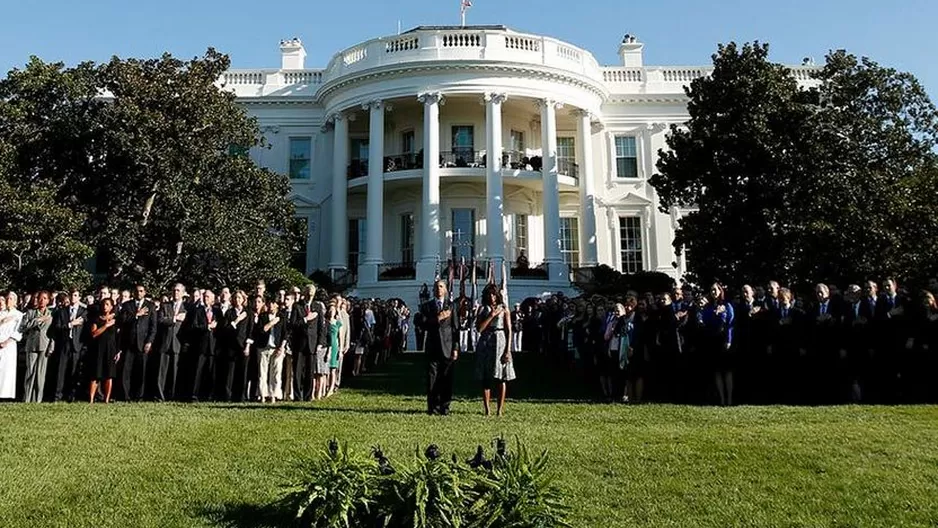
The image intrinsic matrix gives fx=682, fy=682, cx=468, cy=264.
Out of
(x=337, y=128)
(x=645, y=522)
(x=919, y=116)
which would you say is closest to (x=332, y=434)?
(x=645, y=522)

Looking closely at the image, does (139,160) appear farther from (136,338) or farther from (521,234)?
(521,234)

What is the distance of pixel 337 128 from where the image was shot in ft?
98.4

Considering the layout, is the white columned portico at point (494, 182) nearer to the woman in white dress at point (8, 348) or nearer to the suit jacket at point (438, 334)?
the suit jacket at point (438, 334)

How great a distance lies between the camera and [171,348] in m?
11.2

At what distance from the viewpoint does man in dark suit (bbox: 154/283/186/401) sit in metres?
11.2

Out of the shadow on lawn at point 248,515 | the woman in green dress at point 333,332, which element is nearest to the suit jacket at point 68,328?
the woman in green dress at point 333,332

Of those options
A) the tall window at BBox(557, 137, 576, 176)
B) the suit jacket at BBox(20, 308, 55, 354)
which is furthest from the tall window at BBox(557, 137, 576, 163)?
the suit jacket at BBox(20, 308, 55, 354)

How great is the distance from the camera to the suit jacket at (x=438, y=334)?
29.9 ft

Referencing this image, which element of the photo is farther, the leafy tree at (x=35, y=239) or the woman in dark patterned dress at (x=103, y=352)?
the leafy tree at (x=35, y=239)

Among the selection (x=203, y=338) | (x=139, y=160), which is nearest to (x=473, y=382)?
(x=203, y=338)

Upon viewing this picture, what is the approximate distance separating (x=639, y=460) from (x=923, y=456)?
2.72m

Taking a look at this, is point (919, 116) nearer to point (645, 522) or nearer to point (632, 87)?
point (632, 87)

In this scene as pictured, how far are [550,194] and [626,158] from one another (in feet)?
21.7

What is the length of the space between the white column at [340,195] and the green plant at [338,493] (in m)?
25.0
